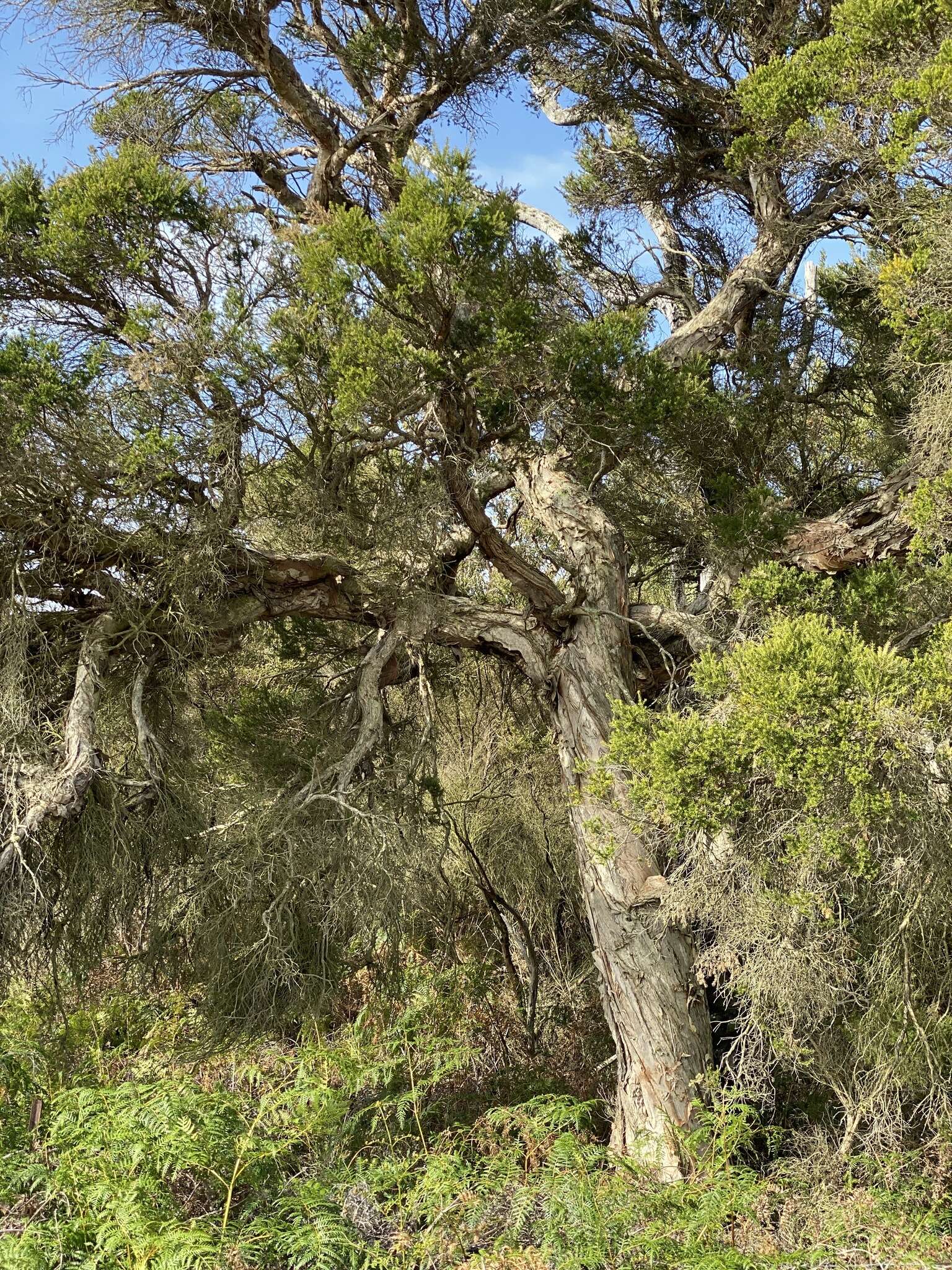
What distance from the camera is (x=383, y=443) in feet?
21.4

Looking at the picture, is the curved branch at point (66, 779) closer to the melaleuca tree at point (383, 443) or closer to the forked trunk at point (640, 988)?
the melaleuca tree at point (383, 443)

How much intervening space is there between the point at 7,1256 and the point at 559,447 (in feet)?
17.8

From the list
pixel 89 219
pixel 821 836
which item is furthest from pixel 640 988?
pixel 89 219

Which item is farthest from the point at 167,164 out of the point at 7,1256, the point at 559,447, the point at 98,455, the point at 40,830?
the point at 7,1256

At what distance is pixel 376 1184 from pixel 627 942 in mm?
1953

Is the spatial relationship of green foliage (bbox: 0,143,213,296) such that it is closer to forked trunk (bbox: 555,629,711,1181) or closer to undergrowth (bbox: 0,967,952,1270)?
forked trunk (bbox: 555,629,711,1181)

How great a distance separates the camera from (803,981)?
17.5 feet

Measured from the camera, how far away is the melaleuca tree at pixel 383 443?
18.4 feet

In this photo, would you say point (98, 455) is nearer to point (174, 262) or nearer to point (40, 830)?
point (174, 262)

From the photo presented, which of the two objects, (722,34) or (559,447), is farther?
(722,34)

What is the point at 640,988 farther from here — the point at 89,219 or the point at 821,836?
the point at 89,219

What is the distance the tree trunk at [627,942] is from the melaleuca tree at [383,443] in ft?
0.08

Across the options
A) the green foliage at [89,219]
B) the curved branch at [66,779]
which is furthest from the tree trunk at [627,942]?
the green foliage at [89,219]

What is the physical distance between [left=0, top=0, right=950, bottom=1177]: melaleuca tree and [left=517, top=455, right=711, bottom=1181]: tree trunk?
23 millimetres
